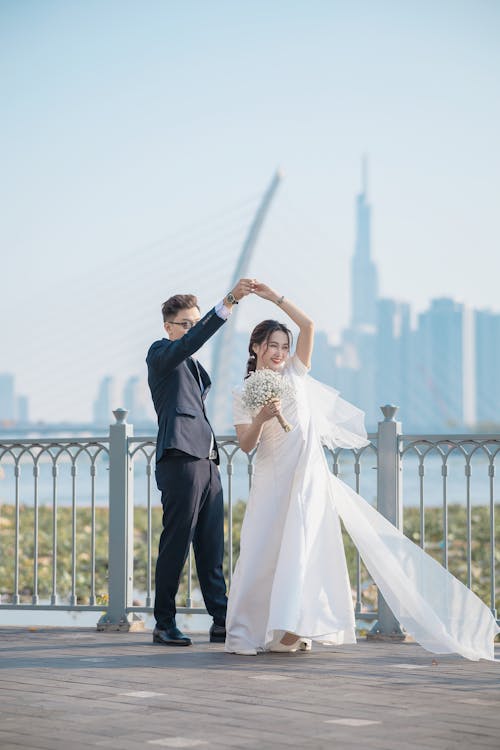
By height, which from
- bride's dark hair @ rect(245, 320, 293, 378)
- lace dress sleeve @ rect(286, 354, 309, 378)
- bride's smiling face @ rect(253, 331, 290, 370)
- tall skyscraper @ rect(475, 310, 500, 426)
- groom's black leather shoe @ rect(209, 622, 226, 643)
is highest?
tall skyscraper @ rect(475, 310, 500, 426)

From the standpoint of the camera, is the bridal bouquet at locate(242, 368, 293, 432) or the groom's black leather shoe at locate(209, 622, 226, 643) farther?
the groom's black leather shoe at locate(209, 622, 226, 643)

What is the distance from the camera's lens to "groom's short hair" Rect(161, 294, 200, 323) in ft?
20.0

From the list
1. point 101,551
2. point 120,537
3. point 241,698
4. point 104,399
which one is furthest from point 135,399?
point 241,698

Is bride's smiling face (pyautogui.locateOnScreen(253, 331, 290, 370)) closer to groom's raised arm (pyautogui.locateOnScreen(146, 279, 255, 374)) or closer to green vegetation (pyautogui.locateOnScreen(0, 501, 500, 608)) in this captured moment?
groom's raised arm (pyautogui.locateOnScreen(146, 279, 255, 374))

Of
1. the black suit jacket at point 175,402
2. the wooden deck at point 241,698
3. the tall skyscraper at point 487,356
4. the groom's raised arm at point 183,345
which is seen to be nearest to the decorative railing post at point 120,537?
the wooden deck at point 241,698

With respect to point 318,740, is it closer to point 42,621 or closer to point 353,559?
point 42,621

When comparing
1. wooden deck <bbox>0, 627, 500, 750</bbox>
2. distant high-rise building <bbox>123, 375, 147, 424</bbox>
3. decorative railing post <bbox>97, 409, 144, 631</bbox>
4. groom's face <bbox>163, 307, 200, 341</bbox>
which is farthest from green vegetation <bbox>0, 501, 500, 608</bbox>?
distant high-rise building <bbox>123, 375, 147, 424</bbox>

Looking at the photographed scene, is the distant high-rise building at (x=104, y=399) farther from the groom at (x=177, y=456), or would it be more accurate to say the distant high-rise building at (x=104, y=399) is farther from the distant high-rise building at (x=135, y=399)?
the groom at (x=177, y=456)

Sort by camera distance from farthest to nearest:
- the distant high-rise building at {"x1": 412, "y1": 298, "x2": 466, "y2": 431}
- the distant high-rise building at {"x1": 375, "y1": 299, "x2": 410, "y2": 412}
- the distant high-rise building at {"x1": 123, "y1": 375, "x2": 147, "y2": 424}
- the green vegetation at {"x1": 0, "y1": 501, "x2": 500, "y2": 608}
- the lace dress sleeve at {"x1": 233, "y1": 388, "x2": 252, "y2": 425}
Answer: the distant high-rise building at {"x1": 412, "y1": 298, "x2": 466, "y2": 431}
the distant high-rise building at {"x1": 375, "y1": 299, "x2": 410, "y2": 412}
the distant high-rise building at {"x1": 123, "y1": 375, "x2": 147, "y2": 424}
the green vegetation at {"x1": 0, "y1": 501, "x2": 500, "y2": 608}
the lace dress sleeve at {"x1": 233, "y1": 388, "x2": 252, "y2": 425}

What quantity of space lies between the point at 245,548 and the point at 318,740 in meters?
2.25

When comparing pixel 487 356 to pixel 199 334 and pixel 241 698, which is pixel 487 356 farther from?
pixel 241 698

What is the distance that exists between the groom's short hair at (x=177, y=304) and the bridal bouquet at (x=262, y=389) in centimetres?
58

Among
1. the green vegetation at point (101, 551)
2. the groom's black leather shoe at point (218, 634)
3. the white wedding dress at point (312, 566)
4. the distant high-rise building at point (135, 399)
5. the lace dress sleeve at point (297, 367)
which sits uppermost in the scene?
the distant high-rise building at point (135, 399)

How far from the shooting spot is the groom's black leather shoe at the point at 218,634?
6.32 m
